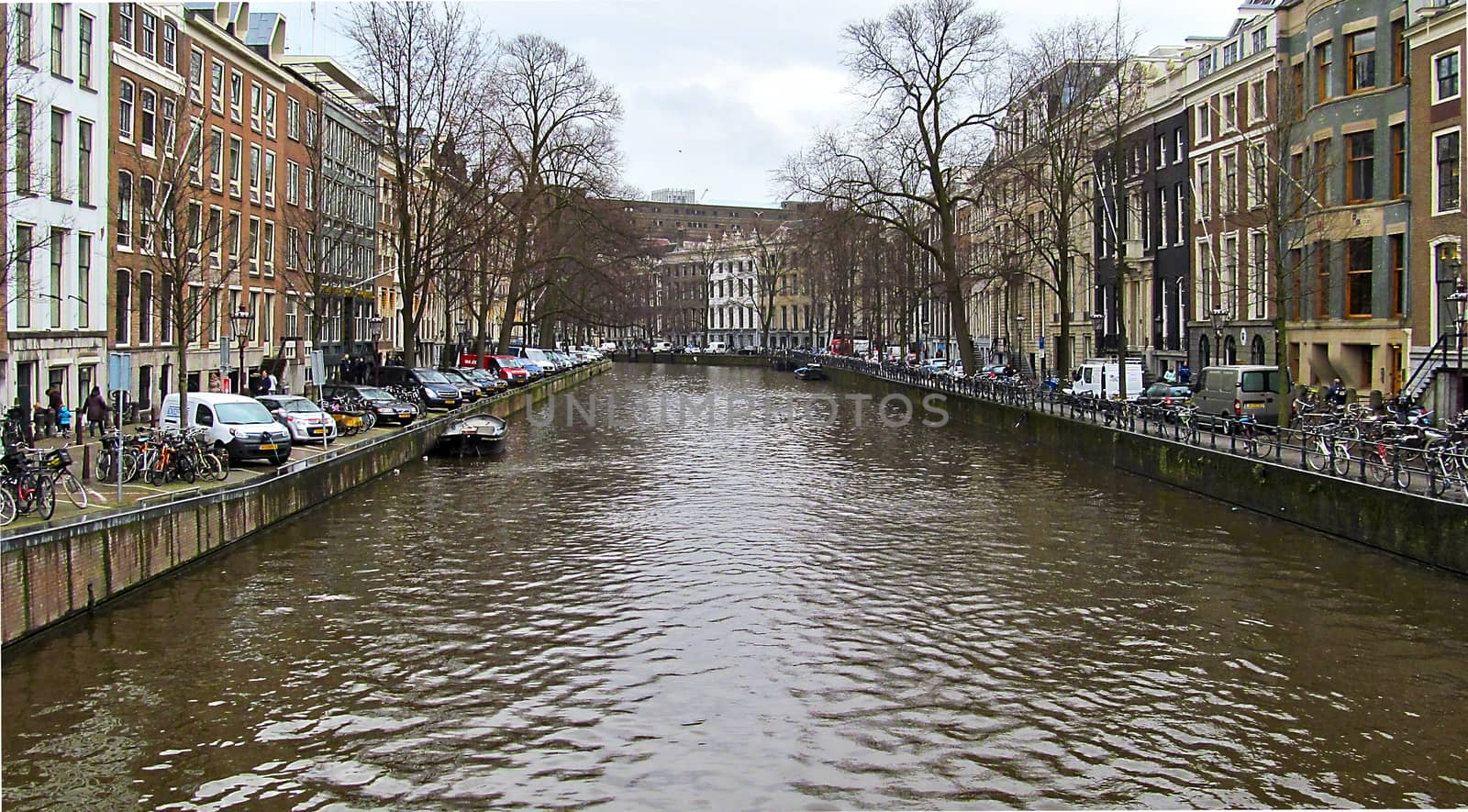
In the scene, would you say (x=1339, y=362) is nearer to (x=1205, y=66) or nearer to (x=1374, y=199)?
(x=1374, y=199)

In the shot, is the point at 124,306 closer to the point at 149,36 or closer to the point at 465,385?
the point at 149,36

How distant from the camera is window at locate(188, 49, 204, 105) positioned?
5140 centimetres

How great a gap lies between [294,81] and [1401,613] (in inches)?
2366

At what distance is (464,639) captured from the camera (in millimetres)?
18953

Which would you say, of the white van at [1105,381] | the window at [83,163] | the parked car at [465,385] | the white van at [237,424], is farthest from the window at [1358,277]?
the window at [83,163]

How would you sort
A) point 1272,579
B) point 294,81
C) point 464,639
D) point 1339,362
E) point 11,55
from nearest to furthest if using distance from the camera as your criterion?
1. point 464,639
2. point 1272,579
3. point 11,55
4. point 1339,362
5. point 294,81

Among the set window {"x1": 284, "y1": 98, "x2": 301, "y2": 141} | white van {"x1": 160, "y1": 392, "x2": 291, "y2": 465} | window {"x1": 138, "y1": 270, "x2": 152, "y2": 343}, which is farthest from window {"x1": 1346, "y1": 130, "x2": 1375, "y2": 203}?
window {"x1": 284, "y1": 98, "x2": 301, "y2": 141}

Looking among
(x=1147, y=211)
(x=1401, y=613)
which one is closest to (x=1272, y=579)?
(x=1401, y=613)

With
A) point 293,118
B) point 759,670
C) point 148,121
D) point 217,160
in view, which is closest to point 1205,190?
point 217,160

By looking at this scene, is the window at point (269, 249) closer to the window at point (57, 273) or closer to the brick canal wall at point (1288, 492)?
the window at point (57, 273)

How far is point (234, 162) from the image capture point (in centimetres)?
5794

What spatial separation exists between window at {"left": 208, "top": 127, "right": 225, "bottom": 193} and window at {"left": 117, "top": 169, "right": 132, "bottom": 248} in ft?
29.6

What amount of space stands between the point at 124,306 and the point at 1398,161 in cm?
4207

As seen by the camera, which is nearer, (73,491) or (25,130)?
(73,491)
